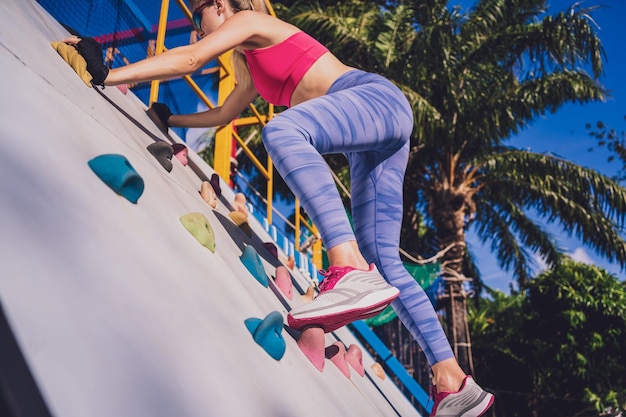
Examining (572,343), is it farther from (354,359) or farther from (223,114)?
Result: (223,114)

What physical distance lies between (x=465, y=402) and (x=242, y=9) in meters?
1.28

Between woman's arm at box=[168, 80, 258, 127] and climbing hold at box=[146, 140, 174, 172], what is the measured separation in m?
0.49

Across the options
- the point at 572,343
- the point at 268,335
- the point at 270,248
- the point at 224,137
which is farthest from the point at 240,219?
the point at 572,343

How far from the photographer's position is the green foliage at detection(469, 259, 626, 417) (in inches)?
322

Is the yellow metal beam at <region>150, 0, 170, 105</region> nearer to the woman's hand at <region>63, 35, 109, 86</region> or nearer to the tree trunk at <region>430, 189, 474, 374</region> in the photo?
the woman's hand at <region>63, 35, 109, 86</region>

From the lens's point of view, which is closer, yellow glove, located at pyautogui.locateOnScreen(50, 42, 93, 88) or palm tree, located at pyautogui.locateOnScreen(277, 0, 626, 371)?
yellow glove, located at pyautogui.locateOnScreen(50, 42, 93, 88)

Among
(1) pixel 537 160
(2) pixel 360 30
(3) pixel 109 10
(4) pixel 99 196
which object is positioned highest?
(2) pixel 360 30

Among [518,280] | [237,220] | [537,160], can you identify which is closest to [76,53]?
[237,220]

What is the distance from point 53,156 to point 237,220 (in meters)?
1.00

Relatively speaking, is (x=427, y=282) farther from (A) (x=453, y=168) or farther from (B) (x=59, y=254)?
(B) (x=59, y=254)

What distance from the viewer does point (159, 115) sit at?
1.69 meters

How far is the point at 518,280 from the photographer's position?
9.27 m

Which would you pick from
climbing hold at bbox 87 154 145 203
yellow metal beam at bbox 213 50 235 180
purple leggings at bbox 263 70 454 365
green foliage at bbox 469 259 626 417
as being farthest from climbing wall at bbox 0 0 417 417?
green foliage at bbox 469 259 626 417

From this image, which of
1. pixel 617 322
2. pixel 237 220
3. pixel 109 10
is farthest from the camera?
pixel 617 322
